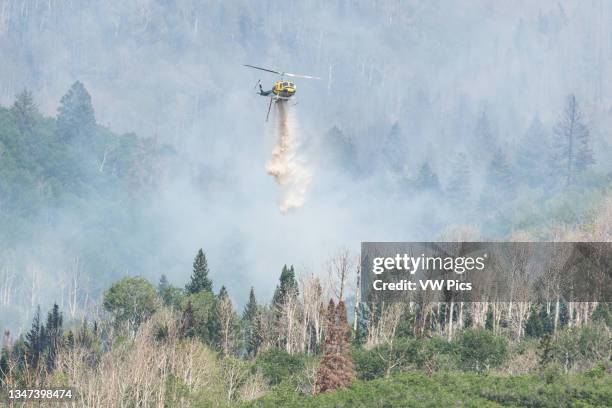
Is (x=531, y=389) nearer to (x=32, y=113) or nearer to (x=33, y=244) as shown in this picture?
(x=33, y=244)

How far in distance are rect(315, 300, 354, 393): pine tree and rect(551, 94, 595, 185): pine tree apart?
103952 mm

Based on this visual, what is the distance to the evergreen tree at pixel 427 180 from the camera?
165m

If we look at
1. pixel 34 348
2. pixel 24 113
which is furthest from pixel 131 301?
pixel 24 113

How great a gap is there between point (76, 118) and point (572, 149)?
93853 mm

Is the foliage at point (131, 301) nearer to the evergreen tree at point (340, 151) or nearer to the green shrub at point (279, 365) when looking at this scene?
the green shrub at point (279, 365)

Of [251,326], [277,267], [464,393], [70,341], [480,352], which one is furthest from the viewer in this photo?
[277,267]

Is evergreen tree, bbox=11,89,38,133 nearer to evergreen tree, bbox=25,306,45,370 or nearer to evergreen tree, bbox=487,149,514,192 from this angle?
evergreen tree, bbox=487,149,514,192

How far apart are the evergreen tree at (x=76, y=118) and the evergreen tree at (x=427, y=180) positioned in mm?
64269

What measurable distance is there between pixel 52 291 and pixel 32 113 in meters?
56.4

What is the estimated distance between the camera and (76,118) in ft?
614

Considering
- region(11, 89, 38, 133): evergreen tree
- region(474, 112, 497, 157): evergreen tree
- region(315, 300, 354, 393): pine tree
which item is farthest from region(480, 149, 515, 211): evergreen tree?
region(315, 300, 354, 393): pine tree

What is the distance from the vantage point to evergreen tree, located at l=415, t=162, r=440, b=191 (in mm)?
164625

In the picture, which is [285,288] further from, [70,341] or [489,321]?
[70,341]

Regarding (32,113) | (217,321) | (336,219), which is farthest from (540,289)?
(32,113)
